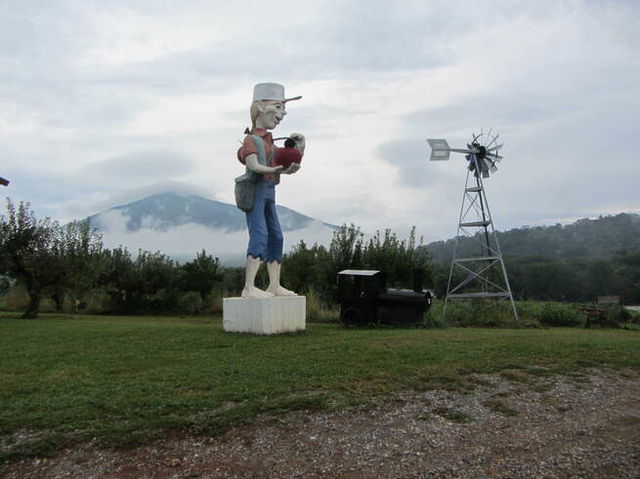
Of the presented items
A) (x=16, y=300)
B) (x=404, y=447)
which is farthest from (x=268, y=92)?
(x=16, y=300)

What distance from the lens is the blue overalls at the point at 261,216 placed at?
1116cm

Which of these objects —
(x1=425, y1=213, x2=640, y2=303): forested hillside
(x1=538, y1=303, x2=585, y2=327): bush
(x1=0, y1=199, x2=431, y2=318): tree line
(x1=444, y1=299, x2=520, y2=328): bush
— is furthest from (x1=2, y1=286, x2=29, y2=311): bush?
(x1=538, y1=303, x2=585, y2=327): bush

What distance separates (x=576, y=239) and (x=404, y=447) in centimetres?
6067

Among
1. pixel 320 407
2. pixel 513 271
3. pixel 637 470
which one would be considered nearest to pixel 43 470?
pixel 320 407

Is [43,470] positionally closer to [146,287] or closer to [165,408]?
[165,408]

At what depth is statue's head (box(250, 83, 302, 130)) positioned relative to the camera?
452 inches

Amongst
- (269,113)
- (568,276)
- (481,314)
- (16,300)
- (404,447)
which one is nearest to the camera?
(404,447)

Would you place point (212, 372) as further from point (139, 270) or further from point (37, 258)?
point (139, 270)

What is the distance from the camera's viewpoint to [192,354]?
8273mm

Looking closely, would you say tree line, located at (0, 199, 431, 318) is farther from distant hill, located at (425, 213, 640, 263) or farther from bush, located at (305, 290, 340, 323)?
distant hill, located at (425, 213, 640, 263)

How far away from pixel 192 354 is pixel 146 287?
1812 cm

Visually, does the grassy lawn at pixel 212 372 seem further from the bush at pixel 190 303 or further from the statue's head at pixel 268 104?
the bush at pixel 190 303

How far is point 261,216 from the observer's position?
37.1ft

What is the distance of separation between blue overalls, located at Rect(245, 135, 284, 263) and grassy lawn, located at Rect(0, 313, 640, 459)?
186 cm
